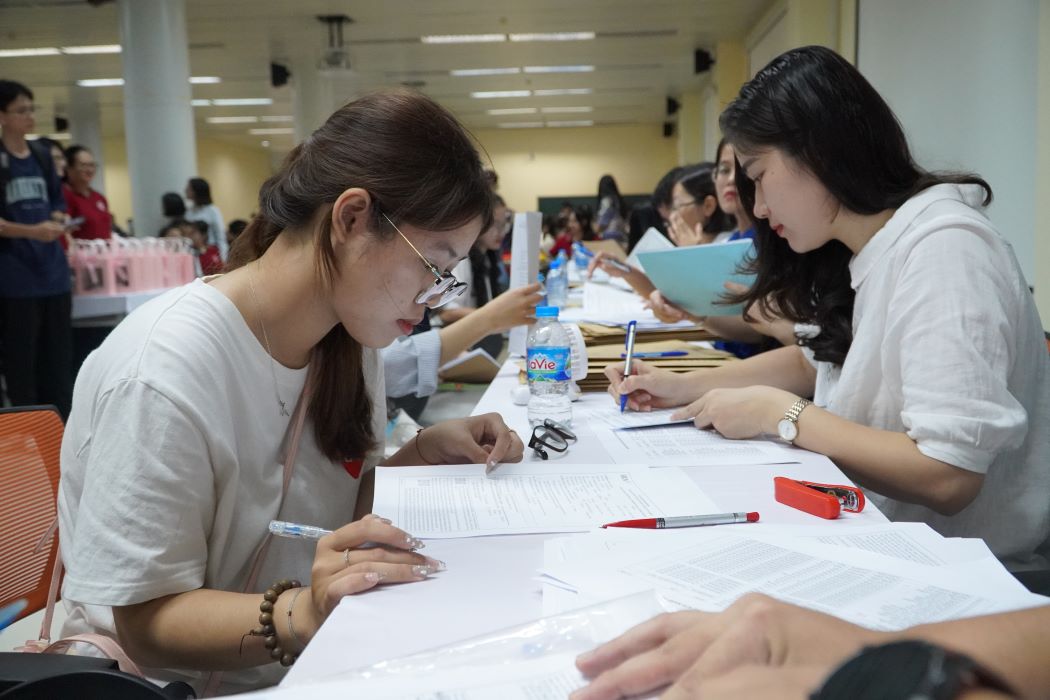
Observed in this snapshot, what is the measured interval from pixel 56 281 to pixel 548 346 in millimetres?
3421

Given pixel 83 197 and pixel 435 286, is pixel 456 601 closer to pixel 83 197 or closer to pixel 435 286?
pixel 435 286

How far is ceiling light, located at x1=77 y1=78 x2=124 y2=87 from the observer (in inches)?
457

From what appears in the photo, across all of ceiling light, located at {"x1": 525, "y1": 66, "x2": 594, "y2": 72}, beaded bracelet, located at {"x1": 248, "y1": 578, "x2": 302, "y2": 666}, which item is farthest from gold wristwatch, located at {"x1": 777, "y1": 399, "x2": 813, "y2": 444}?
ceiling light, located at {"x1": 525, "y1": 66, "x2": 594, "y2": 72}

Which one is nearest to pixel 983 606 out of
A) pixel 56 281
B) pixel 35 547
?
pixel 35 547

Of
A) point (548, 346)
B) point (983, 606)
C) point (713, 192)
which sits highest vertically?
point (713, 192)

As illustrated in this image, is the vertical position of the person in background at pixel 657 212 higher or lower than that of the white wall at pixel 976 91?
lower

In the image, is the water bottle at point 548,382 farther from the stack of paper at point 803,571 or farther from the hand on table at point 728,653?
the hand on table at point 728,653

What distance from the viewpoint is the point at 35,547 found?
1183 mm

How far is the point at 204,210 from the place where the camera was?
267 inches

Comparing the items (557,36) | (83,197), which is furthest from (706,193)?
(557,36)

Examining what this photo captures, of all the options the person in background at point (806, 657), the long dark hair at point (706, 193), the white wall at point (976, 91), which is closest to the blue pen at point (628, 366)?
the person in background at point (806, 657)

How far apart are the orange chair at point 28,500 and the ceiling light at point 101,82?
40.3ft

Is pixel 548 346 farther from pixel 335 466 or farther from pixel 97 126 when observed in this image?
pixel 97 126

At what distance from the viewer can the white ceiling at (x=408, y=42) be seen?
27.2 feet
